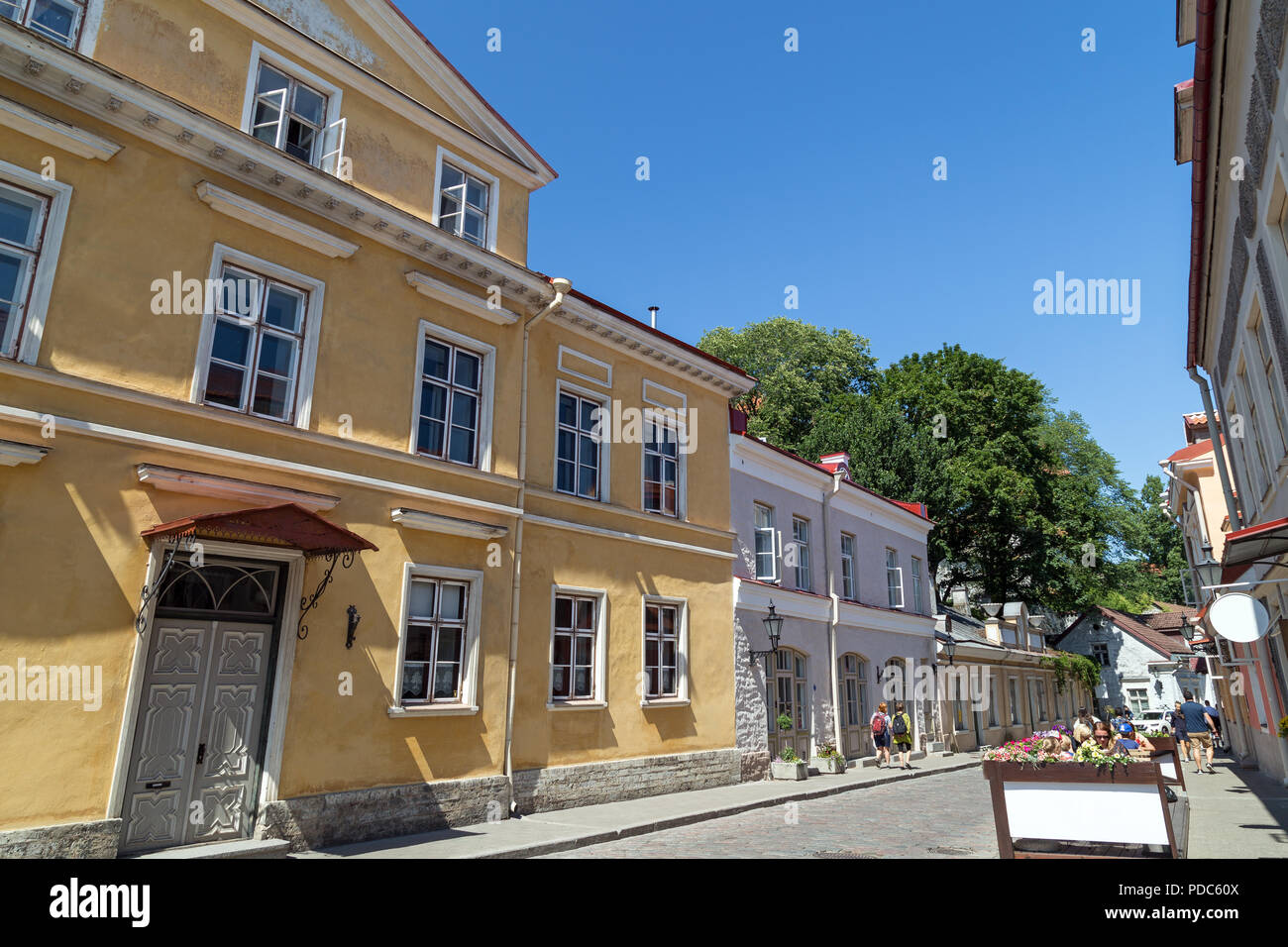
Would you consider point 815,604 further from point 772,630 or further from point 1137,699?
point 1137,699

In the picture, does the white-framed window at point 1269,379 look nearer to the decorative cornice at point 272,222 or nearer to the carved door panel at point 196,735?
the decorative cornice at point 272,222

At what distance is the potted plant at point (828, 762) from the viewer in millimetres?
18328

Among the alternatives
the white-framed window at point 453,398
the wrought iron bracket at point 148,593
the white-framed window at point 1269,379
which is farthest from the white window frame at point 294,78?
the white-framed window at point 1269,379

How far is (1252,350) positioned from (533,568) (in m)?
11.0

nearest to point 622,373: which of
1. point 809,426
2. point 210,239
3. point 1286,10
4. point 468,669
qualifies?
point 468,669

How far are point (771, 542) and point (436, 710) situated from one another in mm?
10091

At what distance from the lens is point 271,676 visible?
9.19 meters

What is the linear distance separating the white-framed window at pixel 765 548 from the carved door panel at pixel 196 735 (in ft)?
37.8

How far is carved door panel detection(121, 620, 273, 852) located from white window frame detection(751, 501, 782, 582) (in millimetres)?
11242

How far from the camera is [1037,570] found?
34812mm

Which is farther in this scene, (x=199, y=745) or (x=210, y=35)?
(x=210, y=35)

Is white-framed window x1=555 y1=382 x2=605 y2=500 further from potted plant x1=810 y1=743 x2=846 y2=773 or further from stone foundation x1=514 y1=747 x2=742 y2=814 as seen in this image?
potted plant x1=810 y1=743 x2=846 y2=773

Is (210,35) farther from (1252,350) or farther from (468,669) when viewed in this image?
(1252,350)
